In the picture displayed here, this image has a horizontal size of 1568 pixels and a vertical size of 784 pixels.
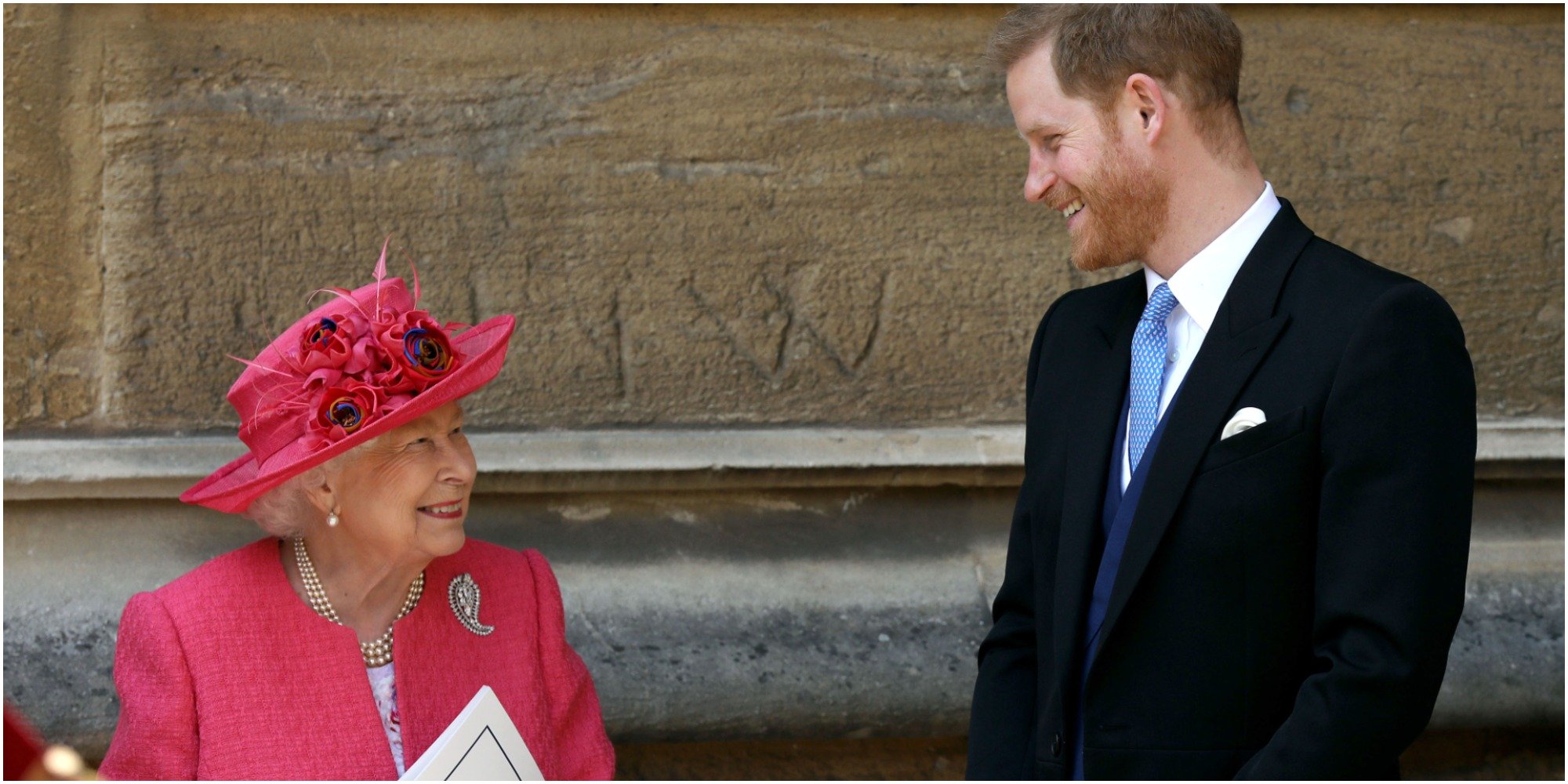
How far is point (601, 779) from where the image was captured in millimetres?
2186

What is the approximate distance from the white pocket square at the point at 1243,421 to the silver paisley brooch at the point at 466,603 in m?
1.14

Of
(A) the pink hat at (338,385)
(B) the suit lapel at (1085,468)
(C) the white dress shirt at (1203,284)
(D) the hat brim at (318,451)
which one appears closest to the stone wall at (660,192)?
(D) the hat brim at (318,451)

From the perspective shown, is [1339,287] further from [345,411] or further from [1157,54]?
[345,411]

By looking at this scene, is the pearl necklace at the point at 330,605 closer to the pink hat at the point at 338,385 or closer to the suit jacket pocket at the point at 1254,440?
the pink hat at the point at 338,385

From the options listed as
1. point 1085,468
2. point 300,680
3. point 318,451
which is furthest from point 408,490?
point 1085,468

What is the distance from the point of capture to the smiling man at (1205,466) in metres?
1.53

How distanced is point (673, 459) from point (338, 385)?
1.16 m

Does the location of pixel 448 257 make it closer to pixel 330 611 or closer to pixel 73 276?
pixel 73 276

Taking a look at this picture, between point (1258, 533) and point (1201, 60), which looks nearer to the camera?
point (1258, 533)

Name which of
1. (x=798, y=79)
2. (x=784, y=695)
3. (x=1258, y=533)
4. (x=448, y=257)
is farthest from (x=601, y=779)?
(x=798, y=79)

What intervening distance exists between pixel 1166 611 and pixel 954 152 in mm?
1664

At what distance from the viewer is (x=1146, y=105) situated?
179 cm

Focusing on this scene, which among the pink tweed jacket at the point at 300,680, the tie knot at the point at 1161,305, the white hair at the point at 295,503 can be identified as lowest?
the pink tweed jacket at the point at 300,680

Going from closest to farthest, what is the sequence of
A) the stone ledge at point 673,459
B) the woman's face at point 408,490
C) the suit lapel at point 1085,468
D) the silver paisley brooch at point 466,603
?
1. the suit lapel at point 1085,468
2. the woman's face at point 408,490
3. the silver paisley brooch at point 466,603
4. the stone ledge at point 673,459
